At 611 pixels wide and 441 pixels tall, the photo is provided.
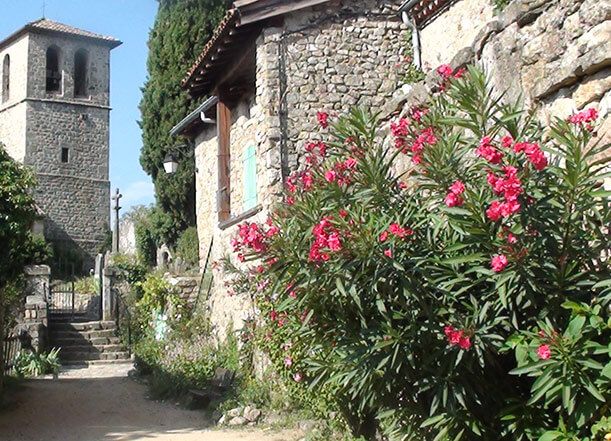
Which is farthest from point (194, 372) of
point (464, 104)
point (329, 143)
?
point (464, 104)

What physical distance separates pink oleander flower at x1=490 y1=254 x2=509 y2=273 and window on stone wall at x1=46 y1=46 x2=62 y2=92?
41535 mm

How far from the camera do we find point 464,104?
3711mm

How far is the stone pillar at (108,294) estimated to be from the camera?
21.9 metres

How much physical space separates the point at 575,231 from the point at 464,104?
783 millimetres

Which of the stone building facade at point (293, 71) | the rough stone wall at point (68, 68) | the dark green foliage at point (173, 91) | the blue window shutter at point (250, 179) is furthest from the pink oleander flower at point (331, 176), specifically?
the rough stone wall at point (68, 68)

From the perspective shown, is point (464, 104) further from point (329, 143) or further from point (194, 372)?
point (194, 372)

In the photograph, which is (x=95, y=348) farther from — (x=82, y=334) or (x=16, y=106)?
(x=16, y=106)

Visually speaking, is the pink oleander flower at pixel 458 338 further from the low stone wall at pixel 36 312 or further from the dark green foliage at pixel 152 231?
the dark green foliage at pixel 152 231

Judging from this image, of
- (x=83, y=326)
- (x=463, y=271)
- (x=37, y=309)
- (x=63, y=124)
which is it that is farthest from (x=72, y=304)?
(x=463, y=271)

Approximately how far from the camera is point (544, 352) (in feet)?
10.7

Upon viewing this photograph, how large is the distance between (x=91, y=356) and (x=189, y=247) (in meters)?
4.87

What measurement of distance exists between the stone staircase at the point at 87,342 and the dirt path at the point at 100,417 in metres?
4.26

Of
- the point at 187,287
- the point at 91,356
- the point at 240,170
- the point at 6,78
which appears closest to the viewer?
the point at 240,170

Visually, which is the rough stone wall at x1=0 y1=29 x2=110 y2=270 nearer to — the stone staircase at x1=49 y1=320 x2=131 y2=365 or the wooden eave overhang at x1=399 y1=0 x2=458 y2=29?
the stone staircase at x1=49 y1=320 x2=131 y2=365
